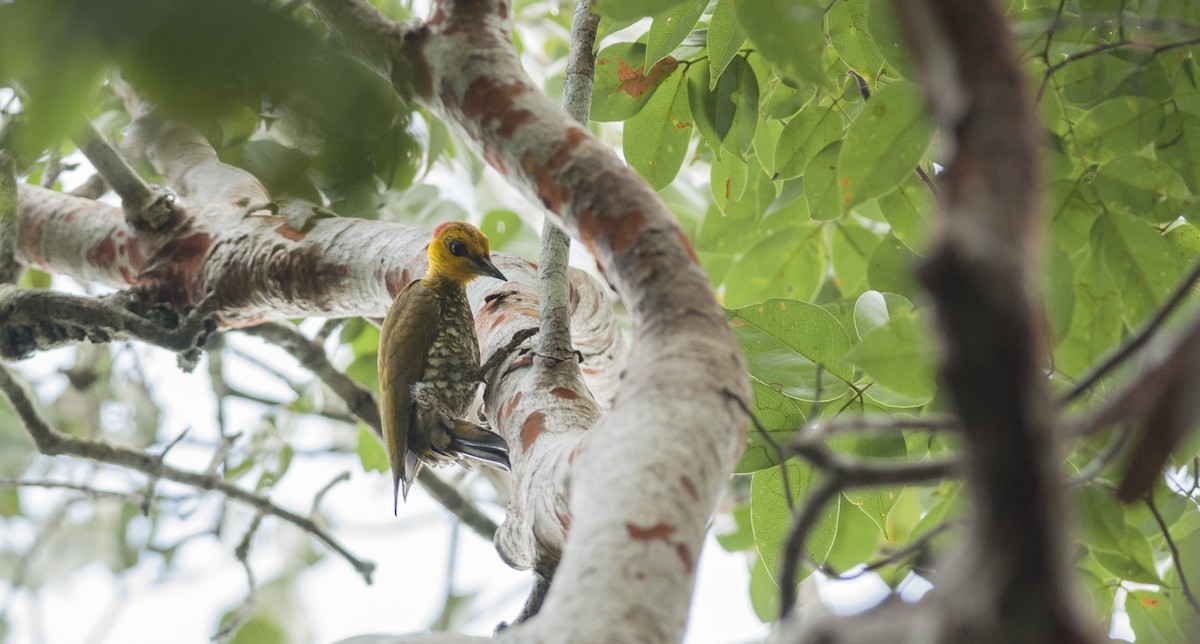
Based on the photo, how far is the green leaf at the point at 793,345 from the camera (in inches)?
61.9

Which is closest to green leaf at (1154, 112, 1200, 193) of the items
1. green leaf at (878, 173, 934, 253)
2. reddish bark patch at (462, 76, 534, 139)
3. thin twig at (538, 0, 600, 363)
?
green leaf at (878, 173, 934, 253)

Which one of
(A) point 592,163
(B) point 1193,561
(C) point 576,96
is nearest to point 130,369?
(C) point 576,96

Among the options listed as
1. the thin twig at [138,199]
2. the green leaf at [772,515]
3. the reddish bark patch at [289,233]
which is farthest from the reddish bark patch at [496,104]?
the thin twig at [138,199]

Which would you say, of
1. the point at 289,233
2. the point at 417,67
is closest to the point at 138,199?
the point at 289,233

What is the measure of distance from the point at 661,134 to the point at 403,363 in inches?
42.6

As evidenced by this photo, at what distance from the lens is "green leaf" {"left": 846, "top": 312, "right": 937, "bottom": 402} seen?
1.05m

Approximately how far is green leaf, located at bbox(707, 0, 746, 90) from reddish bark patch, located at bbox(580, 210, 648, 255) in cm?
62

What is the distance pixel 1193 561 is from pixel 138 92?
1721 millimetres

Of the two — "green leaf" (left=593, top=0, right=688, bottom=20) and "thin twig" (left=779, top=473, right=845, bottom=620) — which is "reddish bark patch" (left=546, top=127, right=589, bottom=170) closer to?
"green leaf" (left=593, top=0, right=688, bottom=20)

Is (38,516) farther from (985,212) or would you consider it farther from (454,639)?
(985,212)

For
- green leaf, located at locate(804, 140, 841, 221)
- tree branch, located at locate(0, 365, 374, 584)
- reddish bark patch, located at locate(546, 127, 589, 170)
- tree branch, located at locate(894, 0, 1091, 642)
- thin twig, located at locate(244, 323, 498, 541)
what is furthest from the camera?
thin twig, located at locate(244, 323, 498, 541)

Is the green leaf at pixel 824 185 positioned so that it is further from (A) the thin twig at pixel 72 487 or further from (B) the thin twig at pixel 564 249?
(A) the thin twig at pixel 72 487

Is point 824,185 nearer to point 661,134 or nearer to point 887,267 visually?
point 887,267

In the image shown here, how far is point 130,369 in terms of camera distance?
14.6 feet
